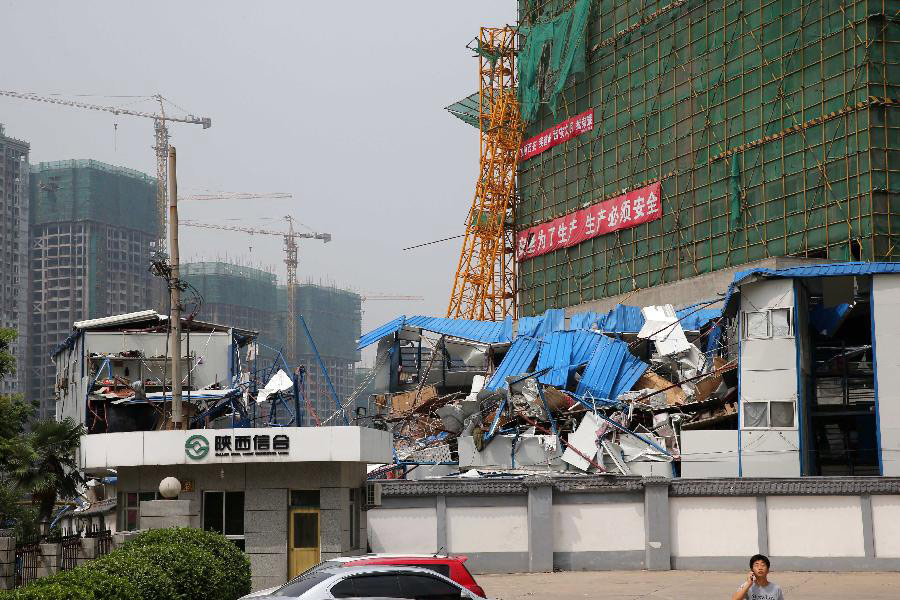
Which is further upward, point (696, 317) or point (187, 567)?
point (696, 317)

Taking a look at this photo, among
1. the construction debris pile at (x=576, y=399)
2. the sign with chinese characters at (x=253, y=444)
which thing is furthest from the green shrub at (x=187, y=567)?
the construction debris pile at (x=576, y=399)

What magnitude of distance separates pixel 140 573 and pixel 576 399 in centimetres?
3192

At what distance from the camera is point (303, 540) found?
2888 centimetres

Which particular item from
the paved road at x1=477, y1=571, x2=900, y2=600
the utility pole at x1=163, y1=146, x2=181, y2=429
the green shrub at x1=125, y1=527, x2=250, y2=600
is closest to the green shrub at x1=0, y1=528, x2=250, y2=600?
the green shrub at x1=125, y1=527, x2=250, y2=600

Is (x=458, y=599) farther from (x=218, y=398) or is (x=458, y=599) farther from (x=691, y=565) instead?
(x=218, y=398)

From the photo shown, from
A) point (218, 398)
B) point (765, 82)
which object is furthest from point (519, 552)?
point (765, 82)

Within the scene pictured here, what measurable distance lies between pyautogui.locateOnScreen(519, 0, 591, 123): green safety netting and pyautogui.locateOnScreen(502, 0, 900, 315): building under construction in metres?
0.14

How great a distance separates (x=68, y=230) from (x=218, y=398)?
14594 cm

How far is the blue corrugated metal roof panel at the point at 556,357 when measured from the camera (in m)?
52.8

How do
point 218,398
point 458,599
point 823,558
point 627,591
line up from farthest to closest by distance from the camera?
point 218,398 < point 823,558 < point 627,591 < point 458,599

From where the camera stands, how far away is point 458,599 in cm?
1809

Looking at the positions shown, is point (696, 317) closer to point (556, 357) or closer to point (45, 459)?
point (556, 357)

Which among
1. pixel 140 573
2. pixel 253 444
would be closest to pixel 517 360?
pixel 253 444

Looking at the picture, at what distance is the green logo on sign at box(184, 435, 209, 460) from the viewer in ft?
93.4
